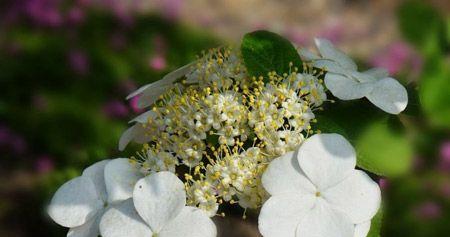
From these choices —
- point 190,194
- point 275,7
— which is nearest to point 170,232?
point 190,194

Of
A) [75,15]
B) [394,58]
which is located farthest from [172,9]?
[394,58]

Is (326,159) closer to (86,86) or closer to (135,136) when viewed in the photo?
(135,136)

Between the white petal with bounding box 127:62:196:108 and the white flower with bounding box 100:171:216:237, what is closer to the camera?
the white flower with bounding box 100:171:216:237

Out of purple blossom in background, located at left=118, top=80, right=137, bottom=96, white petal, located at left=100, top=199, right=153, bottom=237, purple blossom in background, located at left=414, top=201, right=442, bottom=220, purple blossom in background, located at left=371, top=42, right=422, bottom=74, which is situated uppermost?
white petal, located at left=100, top=199, right=153, bottom=237

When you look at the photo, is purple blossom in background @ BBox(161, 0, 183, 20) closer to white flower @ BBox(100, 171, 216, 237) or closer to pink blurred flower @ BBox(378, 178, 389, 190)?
pink blurred flower @ BBox(378, 178, 389, 190)

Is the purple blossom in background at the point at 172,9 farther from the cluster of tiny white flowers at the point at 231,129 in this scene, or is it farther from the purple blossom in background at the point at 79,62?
the cluster of tiny white flowers at the point at 231,129

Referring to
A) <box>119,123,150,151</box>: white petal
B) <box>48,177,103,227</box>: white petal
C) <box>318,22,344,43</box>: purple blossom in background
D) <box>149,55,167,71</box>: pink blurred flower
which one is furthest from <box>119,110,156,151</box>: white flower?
<box>318,22,344,43</box>: purple blossom in background

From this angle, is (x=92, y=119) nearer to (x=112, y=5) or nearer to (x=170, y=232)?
(x=112, y=5)
